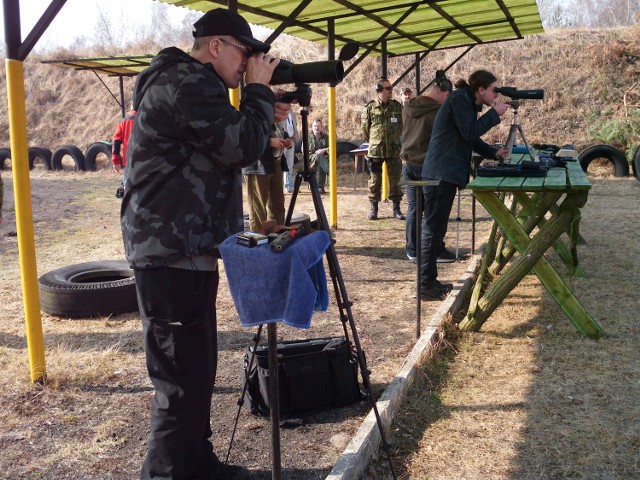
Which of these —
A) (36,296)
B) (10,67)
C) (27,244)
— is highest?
(10,67)

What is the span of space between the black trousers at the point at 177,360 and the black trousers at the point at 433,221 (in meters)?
3.11

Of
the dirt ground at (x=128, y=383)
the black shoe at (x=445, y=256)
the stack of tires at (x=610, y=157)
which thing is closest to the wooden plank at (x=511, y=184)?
the dirt ground at (x=128, y=383)

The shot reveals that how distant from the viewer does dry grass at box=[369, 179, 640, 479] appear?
2.86 metres

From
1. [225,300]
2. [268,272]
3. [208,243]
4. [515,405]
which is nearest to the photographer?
[268,272]

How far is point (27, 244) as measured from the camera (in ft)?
11.5

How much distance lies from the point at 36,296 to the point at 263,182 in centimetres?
309

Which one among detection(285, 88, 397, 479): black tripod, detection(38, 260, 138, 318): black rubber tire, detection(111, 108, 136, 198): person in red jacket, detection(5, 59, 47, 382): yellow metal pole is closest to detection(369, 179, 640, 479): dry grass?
detection(285, 88, 397, 479): black tripod

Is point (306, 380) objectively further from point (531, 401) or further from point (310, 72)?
point (310, 72)

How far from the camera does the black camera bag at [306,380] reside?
3.29 metres

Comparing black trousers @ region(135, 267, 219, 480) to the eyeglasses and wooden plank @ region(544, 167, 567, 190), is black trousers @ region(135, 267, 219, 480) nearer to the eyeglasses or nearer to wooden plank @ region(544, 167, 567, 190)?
the eyeglasses

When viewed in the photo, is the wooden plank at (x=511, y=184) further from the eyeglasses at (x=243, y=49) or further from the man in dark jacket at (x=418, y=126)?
the eyeglasses at (x=243, y=49)

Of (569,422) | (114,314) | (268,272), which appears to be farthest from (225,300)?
A: (268,272)

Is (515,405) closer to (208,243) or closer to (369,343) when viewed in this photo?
(369,343)

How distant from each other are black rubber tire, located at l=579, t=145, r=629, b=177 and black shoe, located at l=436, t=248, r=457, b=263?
9.29 metres
